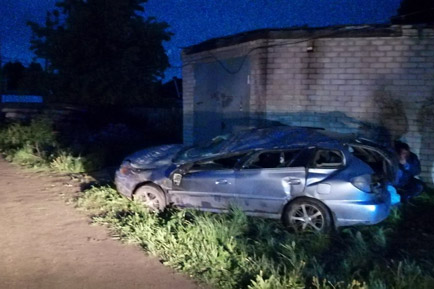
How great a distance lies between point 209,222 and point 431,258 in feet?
8.60

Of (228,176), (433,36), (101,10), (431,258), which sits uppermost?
(101,10)

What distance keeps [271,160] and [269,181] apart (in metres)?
0.43

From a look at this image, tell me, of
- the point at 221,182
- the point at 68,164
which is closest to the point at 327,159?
the point at 221,182

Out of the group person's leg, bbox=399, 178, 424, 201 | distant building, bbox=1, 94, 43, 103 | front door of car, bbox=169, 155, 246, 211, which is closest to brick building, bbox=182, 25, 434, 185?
person's leg, bbox=399, 178, 424, 201

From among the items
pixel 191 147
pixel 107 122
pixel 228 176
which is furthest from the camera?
pixel 107 122

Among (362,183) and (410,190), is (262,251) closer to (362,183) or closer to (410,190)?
(362,183)

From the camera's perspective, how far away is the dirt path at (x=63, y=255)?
4.99m

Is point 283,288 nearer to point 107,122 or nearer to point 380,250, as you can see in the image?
point 380,250

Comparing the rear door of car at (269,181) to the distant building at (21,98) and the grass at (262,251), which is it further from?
the distant building at (21,98)

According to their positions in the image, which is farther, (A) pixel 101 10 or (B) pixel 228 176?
(A) pixel 101 10

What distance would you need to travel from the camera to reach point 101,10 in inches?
843

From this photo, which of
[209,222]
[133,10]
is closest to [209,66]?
[209,222]

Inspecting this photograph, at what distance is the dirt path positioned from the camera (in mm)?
4988

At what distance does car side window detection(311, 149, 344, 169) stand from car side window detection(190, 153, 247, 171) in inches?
43.8
